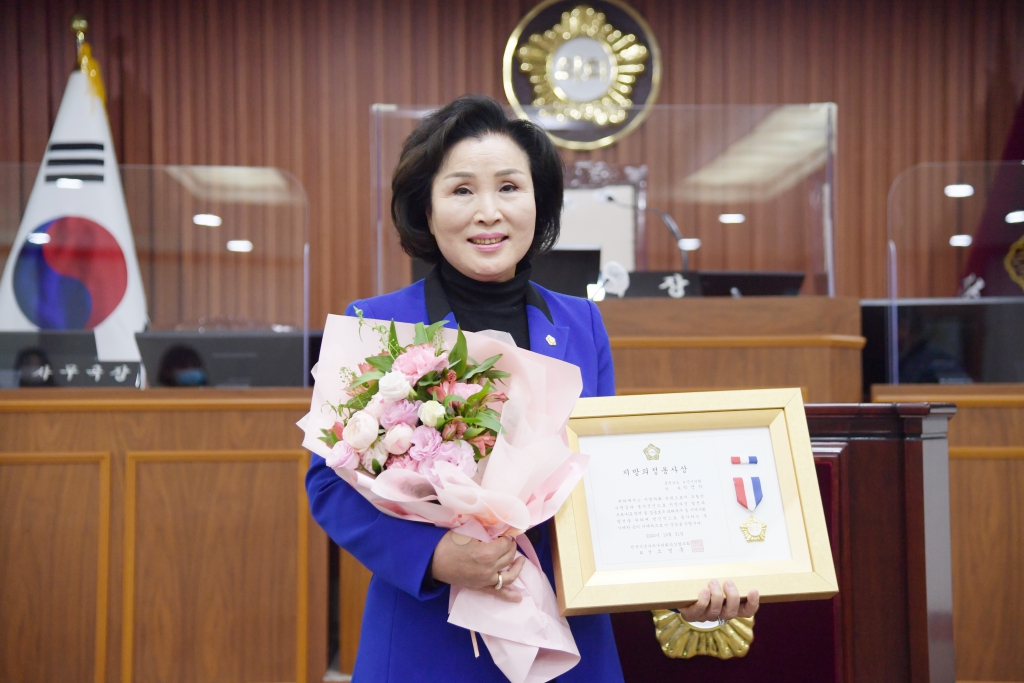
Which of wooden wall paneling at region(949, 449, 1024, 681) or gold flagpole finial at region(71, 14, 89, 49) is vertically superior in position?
gold flagpole finial at region(71, 14, 89, 49)

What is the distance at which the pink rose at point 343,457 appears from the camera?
3.11 feet

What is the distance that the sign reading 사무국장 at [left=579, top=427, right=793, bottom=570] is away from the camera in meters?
1.09

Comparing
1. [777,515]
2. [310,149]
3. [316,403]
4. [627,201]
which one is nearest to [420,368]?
[316,403]

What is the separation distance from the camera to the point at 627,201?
431 cm

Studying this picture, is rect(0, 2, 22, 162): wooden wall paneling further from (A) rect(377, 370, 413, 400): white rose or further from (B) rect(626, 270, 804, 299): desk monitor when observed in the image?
(A) rect(377, 370, 413, 400): white rose

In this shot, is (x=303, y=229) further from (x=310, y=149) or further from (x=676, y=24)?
(x=676, y=24)

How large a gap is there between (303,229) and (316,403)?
2349 mm

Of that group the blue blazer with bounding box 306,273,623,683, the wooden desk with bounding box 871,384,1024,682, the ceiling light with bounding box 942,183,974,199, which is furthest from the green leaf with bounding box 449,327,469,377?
the ceiling light with bounding box 942,183,974,199

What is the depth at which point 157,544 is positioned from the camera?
2.45 m

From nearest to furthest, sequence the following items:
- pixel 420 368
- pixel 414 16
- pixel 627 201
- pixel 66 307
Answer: pixel 420 368 → pixel 66 307 → pixel 627 201 → pixel 414 16

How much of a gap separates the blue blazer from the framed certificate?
0.41 ft

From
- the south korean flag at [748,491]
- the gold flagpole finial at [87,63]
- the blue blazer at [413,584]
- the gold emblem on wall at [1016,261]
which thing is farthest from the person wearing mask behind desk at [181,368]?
the gold emblem on wall at [1016,261]

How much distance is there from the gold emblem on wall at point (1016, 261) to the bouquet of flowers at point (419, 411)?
286cm

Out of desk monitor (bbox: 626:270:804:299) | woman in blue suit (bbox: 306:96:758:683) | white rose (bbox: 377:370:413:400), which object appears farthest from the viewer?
desk monitor (bbox: 626:270:804:299)
